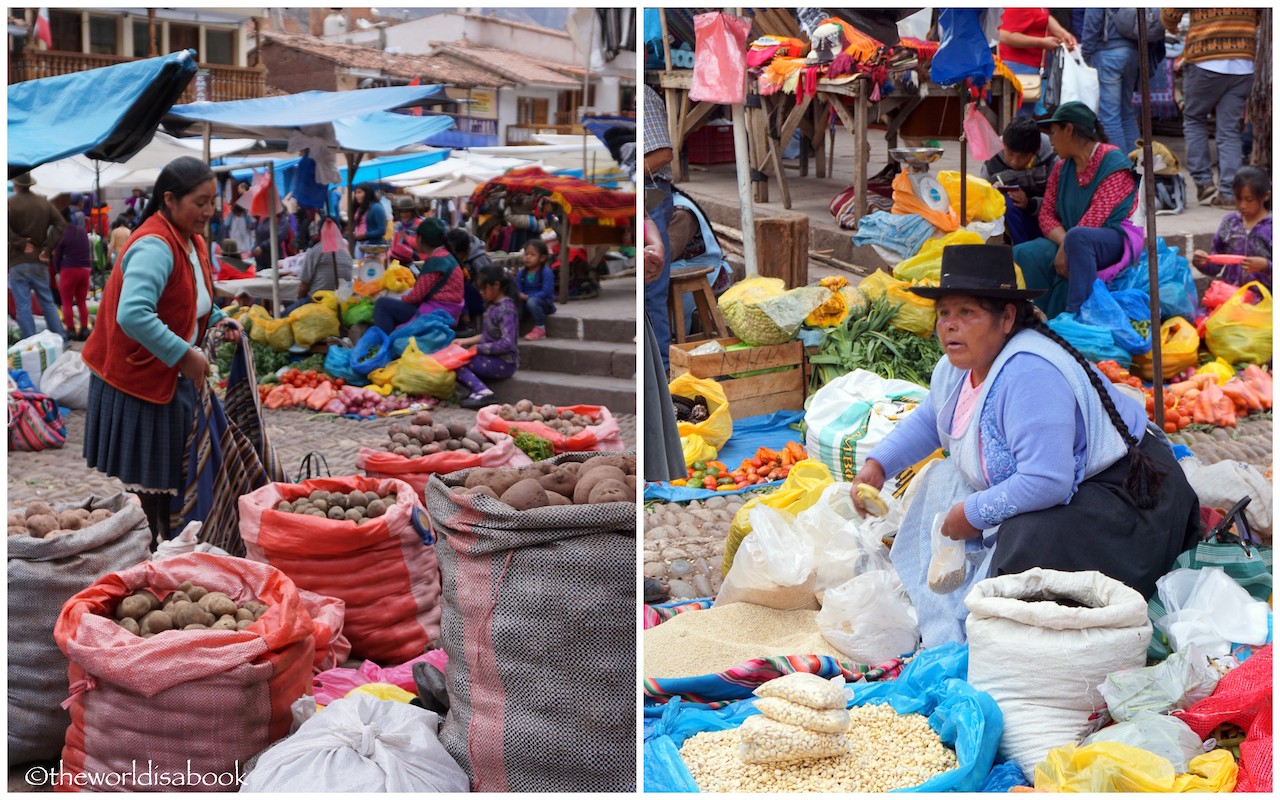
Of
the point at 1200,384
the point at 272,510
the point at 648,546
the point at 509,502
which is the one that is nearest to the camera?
the point at 509,502

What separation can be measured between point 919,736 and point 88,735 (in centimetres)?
180

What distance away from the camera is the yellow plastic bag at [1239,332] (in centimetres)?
641

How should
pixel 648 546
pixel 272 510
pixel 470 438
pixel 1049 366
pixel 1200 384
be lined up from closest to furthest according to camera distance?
1. pixel 1049 366
2. pixel 272 510
3. pixel 648 546
4. pixel 470 438
5. pixel 1200 384

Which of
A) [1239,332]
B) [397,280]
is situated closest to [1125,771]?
[1239,332]

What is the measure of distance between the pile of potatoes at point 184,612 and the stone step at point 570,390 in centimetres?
602

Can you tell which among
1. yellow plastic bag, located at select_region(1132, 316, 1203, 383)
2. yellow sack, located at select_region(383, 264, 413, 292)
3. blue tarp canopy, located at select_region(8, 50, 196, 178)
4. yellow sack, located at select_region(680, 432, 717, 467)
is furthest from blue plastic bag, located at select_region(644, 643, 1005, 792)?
yellow sack, located at select_region(383, 264, 413, 292)

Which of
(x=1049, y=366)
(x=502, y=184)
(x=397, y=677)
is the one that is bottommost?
(x=397, y=677)

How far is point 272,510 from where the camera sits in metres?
3.21

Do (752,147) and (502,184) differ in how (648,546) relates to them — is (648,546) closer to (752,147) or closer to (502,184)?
(752,147)

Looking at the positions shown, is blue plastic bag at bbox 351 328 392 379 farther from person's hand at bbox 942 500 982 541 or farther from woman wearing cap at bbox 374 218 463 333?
person's hand at bbox 942 500 982 541

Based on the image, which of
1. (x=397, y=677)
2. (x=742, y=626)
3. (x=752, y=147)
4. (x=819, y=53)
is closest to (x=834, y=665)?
(x=742, y=626)

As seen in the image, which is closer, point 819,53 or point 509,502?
Result: point 509,502

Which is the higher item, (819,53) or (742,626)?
(819,53)

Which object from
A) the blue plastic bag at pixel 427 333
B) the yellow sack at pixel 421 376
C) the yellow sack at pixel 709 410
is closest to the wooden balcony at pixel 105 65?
the blue plastic bag at pixel 427 333
